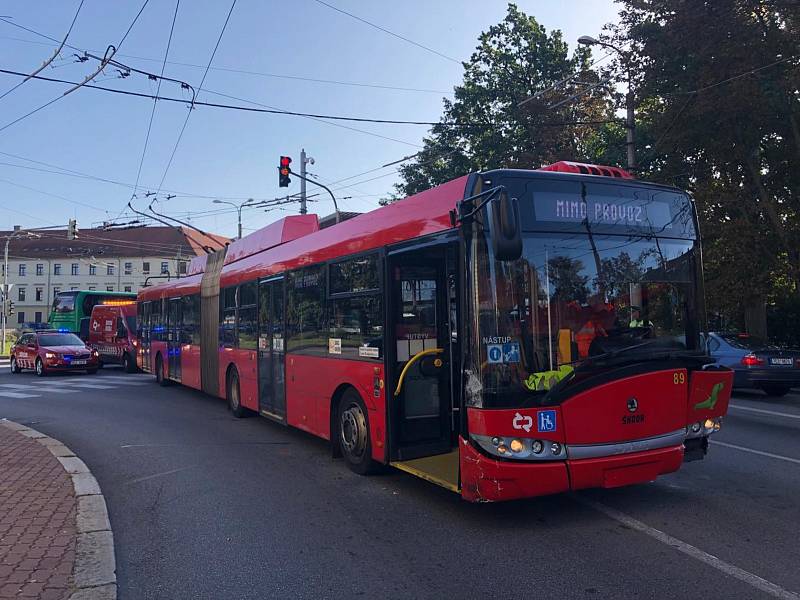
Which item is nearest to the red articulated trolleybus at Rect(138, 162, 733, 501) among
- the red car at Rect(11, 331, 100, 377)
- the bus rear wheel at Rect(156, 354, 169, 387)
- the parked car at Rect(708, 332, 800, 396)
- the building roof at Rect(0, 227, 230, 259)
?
the parked car at Rect(708, 332, 800, 396)

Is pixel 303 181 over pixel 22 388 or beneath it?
over

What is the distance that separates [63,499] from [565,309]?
5.11 metres

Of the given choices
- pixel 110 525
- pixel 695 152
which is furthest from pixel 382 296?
pixel 695 152

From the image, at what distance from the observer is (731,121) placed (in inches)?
712

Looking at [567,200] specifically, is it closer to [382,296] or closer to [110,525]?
[382,296]

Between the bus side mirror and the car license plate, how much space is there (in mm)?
12100

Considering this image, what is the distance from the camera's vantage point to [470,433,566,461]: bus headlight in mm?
5180

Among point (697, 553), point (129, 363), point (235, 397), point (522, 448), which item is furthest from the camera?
→ point (129, 363)

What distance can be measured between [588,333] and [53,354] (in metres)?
22.3

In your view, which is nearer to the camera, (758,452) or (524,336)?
(524,336)

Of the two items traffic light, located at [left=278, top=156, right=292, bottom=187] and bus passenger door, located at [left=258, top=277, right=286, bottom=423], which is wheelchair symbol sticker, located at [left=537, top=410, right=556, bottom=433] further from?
traffic light, located at [left=278, top=156, right=292, bottom=187]

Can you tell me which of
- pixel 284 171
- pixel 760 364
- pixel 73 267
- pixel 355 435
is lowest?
pixel 355 435

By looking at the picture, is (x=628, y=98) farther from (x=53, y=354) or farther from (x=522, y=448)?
(x=53, y=354)

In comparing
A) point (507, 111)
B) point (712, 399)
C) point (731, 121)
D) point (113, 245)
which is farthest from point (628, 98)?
point (113, 245)
